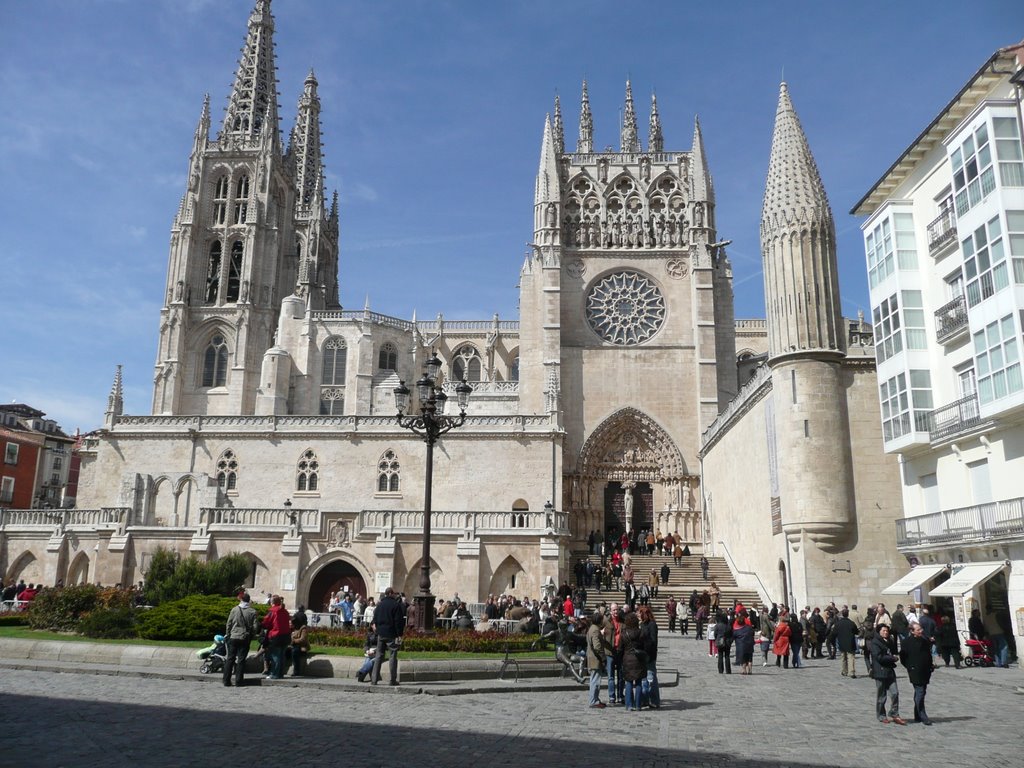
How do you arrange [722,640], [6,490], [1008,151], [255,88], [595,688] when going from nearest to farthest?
[595,688] → [722,640] → [1008,151] → [6,490] → [255,88]

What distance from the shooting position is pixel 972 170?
18812mm

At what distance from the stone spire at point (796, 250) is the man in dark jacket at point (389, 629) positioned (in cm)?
1529

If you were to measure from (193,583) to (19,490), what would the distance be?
36.6m

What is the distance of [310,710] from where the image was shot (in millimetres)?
10391

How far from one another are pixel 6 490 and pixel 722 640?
48480mm

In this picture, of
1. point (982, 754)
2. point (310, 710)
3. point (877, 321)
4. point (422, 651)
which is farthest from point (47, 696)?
point (877, 321)

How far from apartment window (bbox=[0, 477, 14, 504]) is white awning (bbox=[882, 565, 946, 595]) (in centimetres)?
4873

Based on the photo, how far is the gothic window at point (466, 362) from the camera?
5297cm

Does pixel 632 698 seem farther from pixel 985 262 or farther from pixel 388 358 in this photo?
pixel 388 358

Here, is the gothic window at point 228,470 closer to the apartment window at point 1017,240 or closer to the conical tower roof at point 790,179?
the conical tower roof at point 790,179

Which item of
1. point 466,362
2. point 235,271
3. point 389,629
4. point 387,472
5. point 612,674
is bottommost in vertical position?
point 612,674

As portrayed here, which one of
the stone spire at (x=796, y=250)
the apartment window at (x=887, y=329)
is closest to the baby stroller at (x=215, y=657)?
the stone spire at (x=796, y=250)

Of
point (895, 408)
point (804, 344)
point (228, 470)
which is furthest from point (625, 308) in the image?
point (895, 408)

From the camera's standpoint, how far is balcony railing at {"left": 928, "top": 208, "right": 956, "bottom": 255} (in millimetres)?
20125
